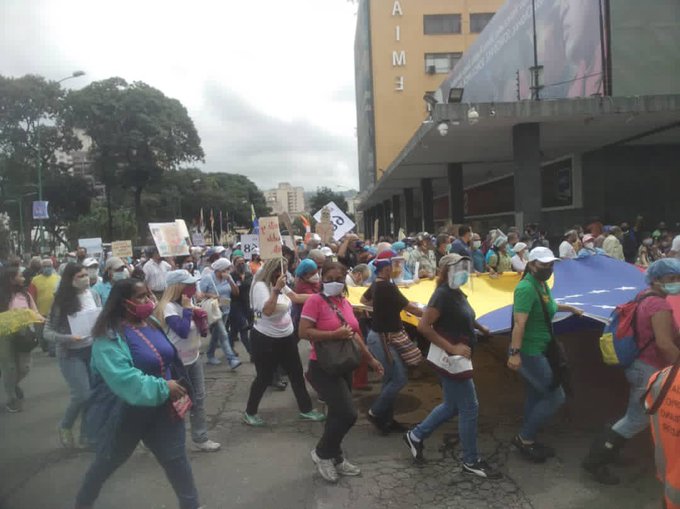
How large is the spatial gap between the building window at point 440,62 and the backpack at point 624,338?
4787 centimetres

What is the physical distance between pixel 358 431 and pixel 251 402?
1.14m

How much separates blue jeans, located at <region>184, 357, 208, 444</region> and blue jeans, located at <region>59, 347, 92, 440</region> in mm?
1052

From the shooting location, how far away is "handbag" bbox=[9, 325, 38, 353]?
594 cm

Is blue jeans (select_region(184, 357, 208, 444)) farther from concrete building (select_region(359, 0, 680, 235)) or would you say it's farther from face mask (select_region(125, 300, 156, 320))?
concrete building (select_region(359, 0, 680, 235))

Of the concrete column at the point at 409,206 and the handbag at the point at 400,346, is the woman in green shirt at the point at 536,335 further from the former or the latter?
the concrete column at the point at 409,206

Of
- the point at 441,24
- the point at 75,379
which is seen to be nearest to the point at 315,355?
the point at 75,379

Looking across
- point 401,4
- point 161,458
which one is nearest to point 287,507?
point 161,458

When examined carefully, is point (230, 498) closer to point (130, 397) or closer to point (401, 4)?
point (130, 397)

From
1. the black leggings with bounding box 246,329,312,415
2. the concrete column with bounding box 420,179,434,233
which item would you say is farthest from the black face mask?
the concrete column with bounding box 420,179,434,233

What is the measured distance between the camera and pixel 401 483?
4.29 meters

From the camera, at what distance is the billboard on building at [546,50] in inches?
719

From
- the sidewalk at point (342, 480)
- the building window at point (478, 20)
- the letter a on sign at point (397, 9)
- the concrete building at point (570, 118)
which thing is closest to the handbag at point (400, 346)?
the sidewalk at point (342, 480)

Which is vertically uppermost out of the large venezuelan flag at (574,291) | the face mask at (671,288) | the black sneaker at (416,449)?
the face mask at (671,288)

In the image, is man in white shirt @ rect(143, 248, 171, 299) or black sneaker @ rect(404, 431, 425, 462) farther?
man in white shirt @ rect(143, 248, 171, 299)
